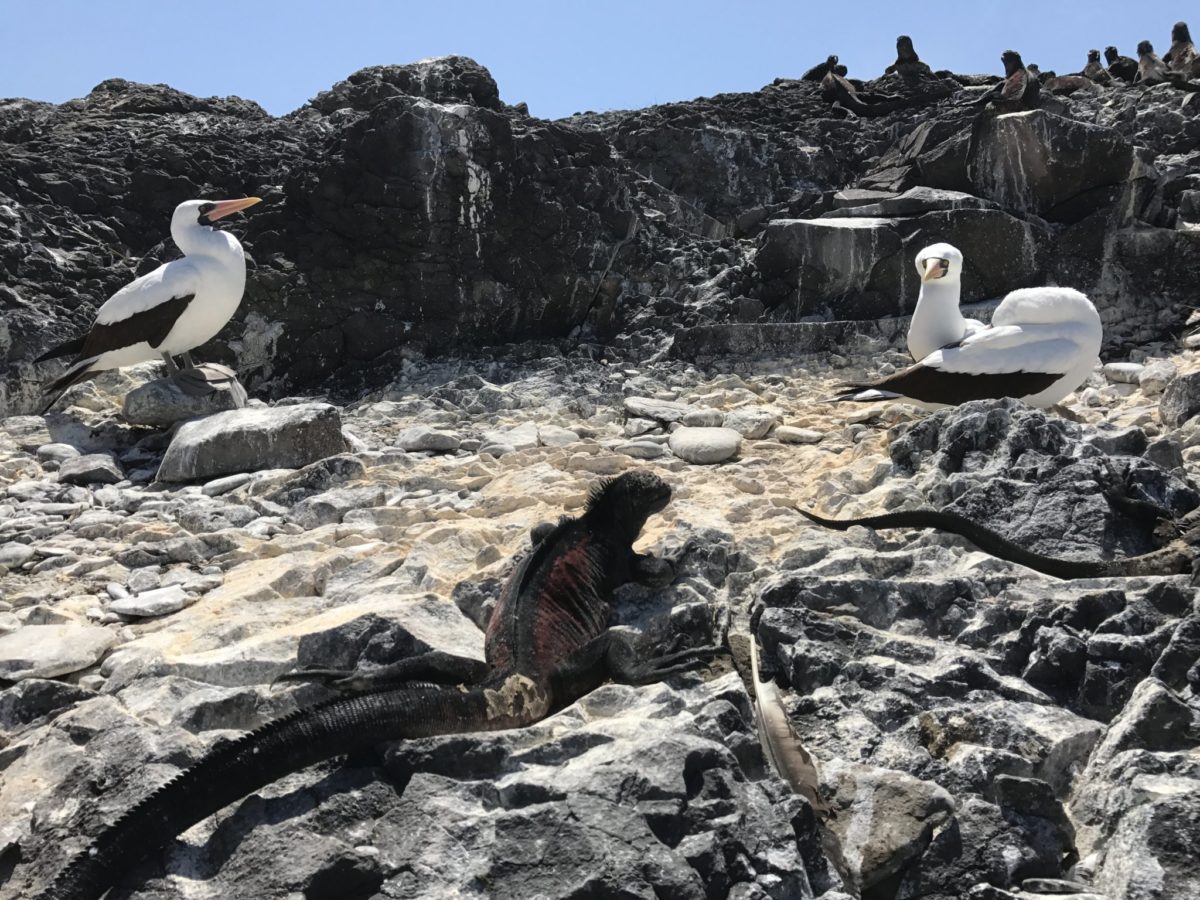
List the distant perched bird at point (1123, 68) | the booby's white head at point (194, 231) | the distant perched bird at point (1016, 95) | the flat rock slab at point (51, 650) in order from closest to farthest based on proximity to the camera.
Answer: the flat rock slab at point (51, 650) → the booby's white head at point (194, 231) → the distant perched bird at point (1016, 95) → the distant perched bird at point (1123, 68)

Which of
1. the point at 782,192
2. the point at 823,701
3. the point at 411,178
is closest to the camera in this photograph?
the point at 823,701

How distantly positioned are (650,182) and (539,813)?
9.92 metres

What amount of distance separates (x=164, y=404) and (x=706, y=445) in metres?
3.63

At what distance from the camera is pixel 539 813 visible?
2.80 meters

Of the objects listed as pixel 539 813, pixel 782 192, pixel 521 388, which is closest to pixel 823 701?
pixel 539 813

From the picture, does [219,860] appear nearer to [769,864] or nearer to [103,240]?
[769,864]

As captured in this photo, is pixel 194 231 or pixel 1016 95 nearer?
pixel 194 231

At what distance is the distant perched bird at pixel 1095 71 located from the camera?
17.2 m

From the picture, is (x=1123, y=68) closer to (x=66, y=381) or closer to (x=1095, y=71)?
(x=1095, y=71)

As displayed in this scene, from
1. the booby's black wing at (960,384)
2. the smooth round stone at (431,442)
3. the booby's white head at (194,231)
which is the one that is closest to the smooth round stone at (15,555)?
the smooth round stone at (431,442)

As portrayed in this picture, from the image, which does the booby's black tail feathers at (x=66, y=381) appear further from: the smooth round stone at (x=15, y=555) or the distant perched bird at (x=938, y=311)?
the distant perched bird at (x=938, y=311)

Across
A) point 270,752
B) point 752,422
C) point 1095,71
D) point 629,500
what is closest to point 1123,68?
point 1095,71

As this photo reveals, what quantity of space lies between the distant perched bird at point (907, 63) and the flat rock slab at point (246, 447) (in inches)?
504

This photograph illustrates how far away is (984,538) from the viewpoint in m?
4.55
